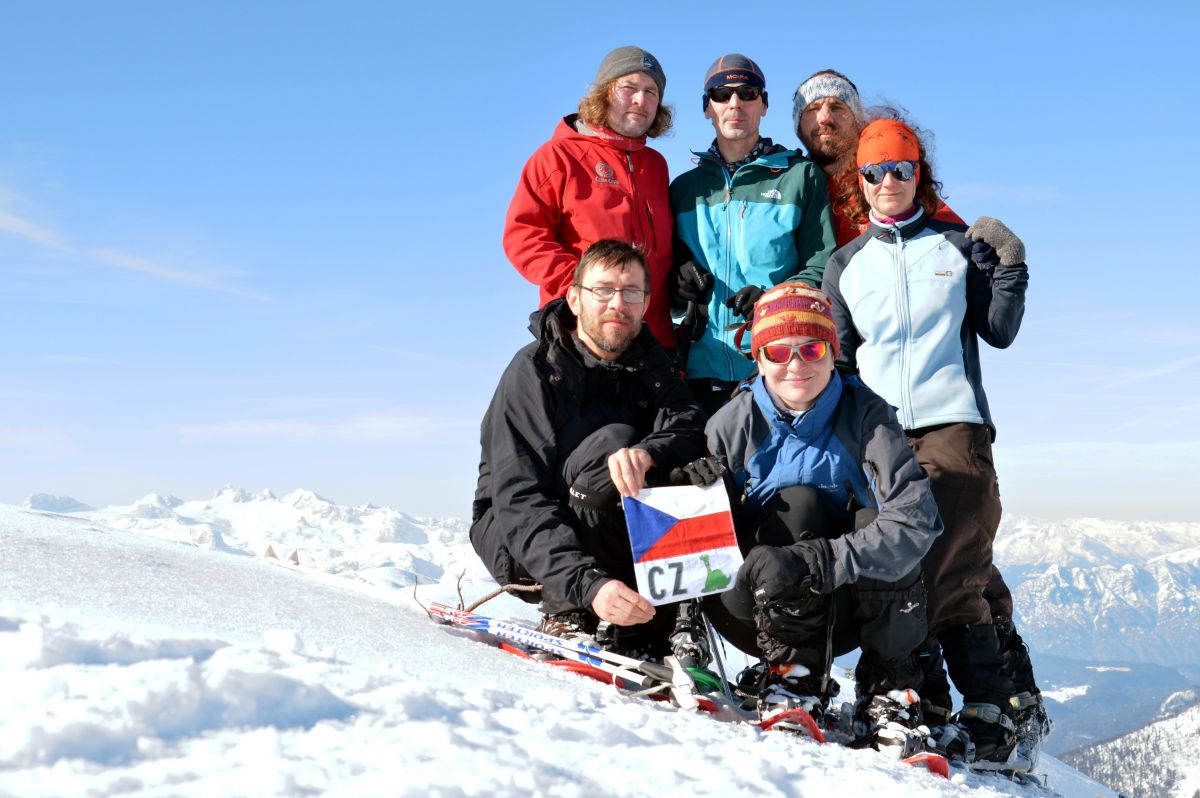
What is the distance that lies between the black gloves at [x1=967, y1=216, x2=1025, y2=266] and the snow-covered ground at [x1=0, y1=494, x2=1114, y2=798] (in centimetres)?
286

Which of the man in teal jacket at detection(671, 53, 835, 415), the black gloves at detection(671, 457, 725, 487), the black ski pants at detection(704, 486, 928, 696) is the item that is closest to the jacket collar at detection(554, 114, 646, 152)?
the man in teal jacket at detection(671, 53, 835, 415)

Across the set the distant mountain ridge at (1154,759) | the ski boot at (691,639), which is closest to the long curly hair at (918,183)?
the ski boot at (691,639)

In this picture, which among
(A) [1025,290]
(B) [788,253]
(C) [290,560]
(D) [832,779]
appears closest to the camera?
(D) [832,779]

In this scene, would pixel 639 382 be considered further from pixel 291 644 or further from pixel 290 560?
pixel 290 560

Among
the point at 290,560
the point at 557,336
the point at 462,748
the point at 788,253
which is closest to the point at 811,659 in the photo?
the point at 557,336

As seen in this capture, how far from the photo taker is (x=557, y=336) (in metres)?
4.70

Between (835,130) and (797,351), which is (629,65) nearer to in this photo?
(835,130)

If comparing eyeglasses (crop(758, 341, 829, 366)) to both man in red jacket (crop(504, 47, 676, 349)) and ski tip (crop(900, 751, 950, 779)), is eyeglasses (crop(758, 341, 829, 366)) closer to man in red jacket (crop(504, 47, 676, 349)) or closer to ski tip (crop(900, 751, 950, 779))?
man in red jacket (crop(504, 47, 676, 349))

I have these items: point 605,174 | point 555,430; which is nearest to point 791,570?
point 555,430

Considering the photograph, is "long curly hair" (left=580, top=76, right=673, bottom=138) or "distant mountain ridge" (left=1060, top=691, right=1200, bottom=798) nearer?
"long curly hair" (left=580, top=76, right=673, bottom=138)

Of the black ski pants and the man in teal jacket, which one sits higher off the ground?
the man in teal jacket

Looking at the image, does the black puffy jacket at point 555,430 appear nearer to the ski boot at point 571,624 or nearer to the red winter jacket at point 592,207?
the ski boot at point 571,624

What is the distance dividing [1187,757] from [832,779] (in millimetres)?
210459

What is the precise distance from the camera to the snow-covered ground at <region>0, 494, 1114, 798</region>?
1996 millimetres
